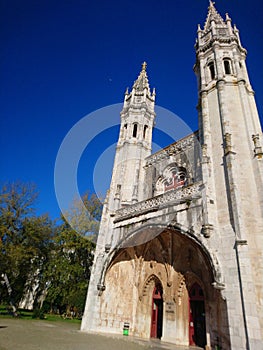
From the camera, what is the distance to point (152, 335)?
42.9 feet

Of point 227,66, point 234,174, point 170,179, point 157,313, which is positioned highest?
point 227,66

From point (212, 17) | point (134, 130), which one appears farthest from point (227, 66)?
point (134, 130)

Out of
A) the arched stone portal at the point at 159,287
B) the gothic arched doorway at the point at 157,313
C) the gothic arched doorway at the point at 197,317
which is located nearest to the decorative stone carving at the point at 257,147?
the arched stone portal at the point at 159,287

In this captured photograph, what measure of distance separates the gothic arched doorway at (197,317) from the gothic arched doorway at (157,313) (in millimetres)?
2155

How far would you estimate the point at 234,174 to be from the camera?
1064 cm

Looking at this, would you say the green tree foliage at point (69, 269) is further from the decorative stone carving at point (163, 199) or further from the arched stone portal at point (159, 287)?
the decorative stone carving at point (163, 199)

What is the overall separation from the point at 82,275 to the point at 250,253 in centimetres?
1657

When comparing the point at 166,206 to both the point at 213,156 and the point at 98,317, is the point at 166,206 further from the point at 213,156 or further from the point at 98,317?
the point at 98,317

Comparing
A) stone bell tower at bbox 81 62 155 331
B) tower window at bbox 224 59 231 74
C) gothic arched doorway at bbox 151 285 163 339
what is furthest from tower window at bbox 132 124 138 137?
gothic arched doorway at bbox 151 285 163 339

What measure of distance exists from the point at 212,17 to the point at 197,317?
2179cm

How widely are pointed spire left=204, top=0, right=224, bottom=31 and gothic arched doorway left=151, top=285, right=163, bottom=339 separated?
19.9 m

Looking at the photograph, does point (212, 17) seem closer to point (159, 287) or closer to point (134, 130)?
point (134, 130)

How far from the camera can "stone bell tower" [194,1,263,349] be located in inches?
325

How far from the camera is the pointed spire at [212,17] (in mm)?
18694
